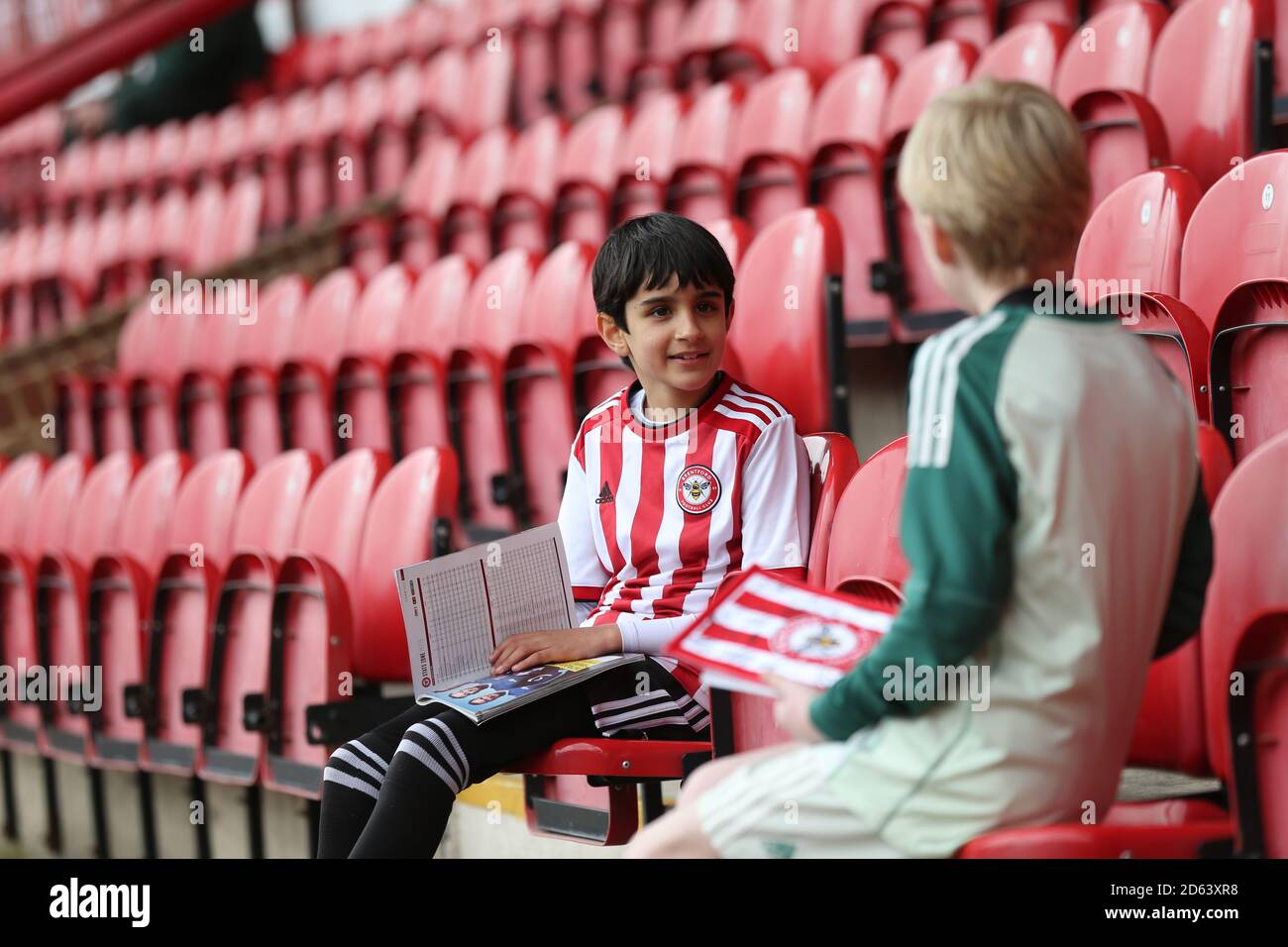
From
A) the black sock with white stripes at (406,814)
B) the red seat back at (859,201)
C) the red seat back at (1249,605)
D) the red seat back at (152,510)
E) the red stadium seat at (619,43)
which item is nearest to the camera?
the red seat back at (1249,605)

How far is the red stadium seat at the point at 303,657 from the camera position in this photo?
1134 millimetres

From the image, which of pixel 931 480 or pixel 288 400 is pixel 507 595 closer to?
pixel 931 480

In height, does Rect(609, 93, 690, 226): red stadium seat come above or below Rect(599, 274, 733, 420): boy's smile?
above

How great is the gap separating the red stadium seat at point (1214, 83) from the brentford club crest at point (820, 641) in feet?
2.60

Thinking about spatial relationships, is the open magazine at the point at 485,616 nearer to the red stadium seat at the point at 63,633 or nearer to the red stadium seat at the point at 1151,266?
the red stadium seat at the point at 1151,266

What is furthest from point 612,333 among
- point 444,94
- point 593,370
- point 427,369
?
point 444,94

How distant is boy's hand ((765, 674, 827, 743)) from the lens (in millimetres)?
543

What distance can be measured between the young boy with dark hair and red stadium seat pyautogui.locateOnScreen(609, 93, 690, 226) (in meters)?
0.99

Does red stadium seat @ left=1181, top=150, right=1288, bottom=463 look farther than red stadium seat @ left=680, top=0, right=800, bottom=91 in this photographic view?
No

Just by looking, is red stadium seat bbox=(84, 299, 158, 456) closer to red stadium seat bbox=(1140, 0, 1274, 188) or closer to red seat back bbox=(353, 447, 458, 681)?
red seat back bbox=(353, 447, 458, 681)

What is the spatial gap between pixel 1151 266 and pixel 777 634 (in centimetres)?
57

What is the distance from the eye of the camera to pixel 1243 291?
0.86 metres

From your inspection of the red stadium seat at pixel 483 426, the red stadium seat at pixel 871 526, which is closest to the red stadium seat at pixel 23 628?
the red stadium seat at pixel 483 426

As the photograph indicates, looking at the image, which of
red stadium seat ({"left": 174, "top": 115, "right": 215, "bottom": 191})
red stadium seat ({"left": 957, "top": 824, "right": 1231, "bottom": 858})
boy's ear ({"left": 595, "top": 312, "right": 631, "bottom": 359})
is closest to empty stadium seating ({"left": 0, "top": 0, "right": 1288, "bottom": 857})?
red stadium seat ({"left": 957, "top": 824, "right": 1231, "bottom": 858})
